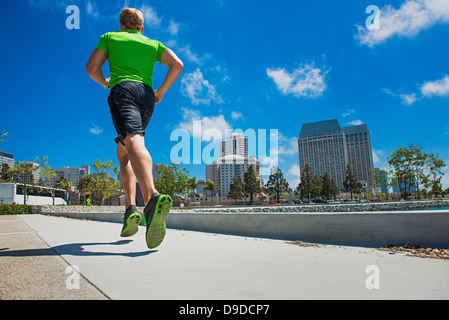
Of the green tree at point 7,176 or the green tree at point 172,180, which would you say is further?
the green tree at point 172,180

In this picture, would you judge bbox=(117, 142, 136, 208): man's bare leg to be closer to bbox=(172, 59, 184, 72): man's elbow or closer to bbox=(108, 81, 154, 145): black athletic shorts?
bbox=(108, 81, 154, 145): black athletic shorts

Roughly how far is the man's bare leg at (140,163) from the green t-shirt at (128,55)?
57 centimetres

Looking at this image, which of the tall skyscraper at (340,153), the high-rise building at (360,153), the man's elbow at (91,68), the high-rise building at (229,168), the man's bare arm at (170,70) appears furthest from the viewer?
the high-rise building at (229,168)

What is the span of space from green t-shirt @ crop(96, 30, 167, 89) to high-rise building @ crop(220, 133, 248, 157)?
156 m

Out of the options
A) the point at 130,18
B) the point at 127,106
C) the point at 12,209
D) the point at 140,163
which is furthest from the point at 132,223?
the point at 12,209

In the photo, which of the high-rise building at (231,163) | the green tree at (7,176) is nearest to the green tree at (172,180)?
the green tree at (7,176)

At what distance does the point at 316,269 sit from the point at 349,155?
15114cm

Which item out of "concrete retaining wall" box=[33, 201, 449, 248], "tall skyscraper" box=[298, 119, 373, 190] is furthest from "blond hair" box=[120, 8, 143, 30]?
"tall skyscraper" box=[298, 119, 373, 190]

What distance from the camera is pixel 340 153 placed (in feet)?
440

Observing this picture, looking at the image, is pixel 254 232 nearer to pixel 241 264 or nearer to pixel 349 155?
pixel 241 264

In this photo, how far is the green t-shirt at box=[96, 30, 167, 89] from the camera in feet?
7.26

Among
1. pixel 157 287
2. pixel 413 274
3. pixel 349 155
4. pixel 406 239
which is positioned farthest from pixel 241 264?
pixel 349 155

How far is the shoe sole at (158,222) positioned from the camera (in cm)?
186

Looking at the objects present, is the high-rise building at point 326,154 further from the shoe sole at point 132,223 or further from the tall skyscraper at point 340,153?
the shoe sole at point 132,223
